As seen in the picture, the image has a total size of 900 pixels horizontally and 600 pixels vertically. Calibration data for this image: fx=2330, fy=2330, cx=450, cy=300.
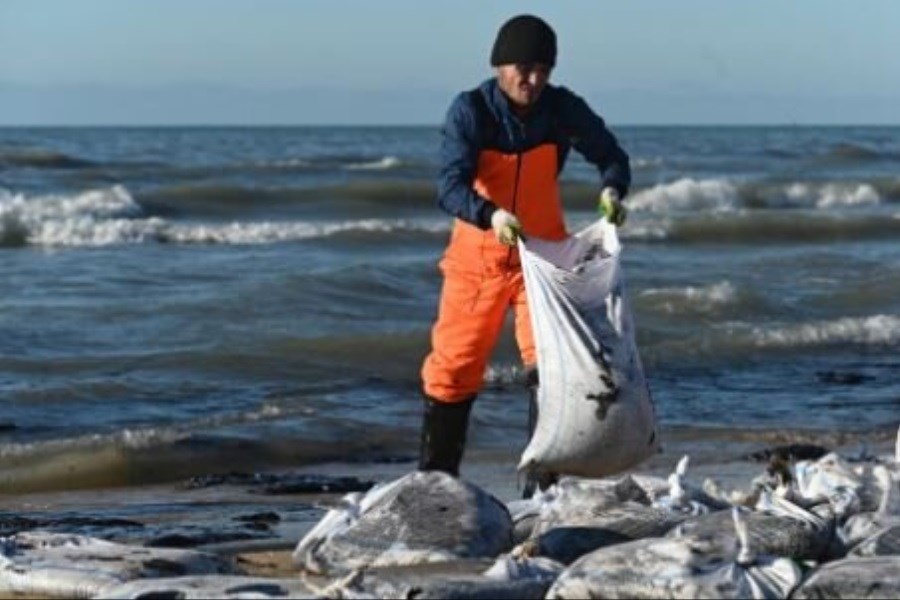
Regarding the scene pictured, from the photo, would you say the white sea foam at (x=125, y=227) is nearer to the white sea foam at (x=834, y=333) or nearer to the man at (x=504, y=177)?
the white sea foam at (x=834, y=333)

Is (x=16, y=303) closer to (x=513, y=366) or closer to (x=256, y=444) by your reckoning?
(x=513, y=366)

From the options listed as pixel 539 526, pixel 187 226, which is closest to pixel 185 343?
pixel 539 526

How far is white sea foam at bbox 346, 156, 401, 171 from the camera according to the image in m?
40.2

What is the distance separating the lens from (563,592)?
5.60 m

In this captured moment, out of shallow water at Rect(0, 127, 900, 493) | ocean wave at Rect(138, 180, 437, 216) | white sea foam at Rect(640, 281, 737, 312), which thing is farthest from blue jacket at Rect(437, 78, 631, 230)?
ocean wave at Rect(138, 180, 437, 216)

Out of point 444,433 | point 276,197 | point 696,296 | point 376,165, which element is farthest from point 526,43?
point 376,165

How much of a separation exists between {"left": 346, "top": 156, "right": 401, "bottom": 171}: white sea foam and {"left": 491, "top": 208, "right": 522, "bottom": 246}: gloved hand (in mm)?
32647

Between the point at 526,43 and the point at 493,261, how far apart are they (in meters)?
0.71

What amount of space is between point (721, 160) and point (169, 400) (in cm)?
3876

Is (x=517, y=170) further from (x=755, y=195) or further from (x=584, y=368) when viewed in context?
(x=755, y=195)

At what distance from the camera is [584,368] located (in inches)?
288

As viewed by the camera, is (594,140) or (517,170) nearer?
(517,170)

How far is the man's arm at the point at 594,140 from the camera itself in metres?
7.65

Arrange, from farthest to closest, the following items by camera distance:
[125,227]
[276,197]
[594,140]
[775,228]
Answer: [276,197] → [775,228] → [125,227] → [594,140]
